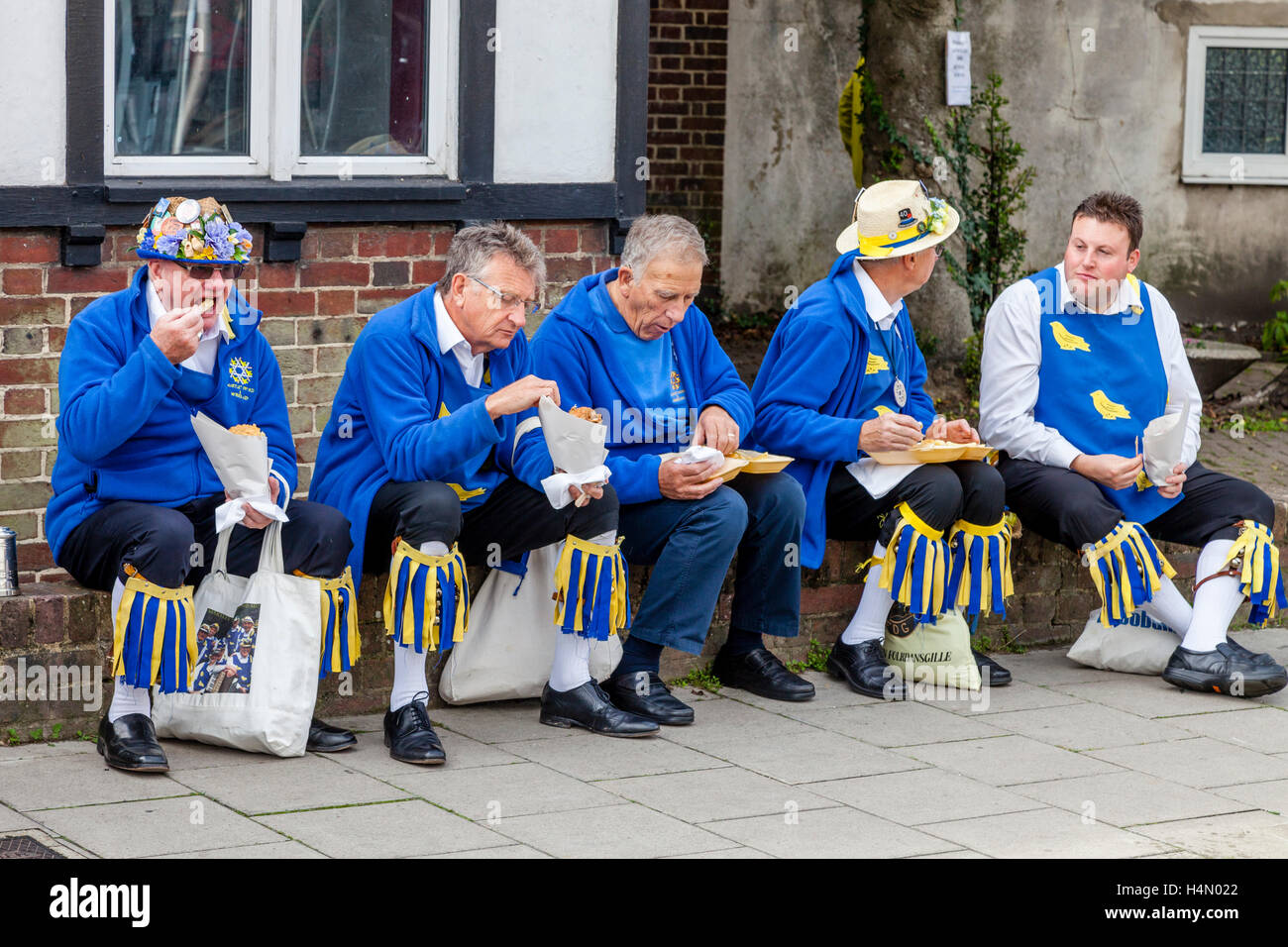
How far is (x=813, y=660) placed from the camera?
5.92 m

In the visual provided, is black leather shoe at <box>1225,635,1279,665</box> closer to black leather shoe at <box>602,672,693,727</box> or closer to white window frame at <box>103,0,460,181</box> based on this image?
black leather shoe at <box>602,672,693,727</box>

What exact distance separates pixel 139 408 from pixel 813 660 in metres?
2.42

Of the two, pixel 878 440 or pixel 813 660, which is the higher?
pixel 878 440

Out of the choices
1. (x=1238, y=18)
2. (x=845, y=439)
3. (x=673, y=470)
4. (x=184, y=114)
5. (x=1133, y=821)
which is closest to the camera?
(x=1133, y=821)

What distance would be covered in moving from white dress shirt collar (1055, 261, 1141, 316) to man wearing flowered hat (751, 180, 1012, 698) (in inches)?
19.6

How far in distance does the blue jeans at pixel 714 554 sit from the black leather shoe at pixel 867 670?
0.92 feet

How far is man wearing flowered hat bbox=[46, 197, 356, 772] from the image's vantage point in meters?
4.45

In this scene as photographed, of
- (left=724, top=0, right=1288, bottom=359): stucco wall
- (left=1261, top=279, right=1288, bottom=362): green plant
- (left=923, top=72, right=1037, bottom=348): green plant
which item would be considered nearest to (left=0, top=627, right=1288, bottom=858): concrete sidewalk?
(left=923, top=72, right=1037, bottom=348): green plant

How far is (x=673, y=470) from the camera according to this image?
514cm

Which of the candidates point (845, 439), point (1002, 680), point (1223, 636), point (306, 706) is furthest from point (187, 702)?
point (1223, 636)

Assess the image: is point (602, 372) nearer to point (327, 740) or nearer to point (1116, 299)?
point (327, 740)

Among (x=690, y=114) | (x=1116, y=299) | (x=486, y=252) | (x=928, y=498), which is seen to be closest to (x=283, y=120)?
(x=486, y=252)

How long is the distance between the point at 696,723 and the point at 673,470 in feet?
2.37

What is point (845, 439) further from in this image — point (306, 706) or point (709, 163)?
point (709, 163)
